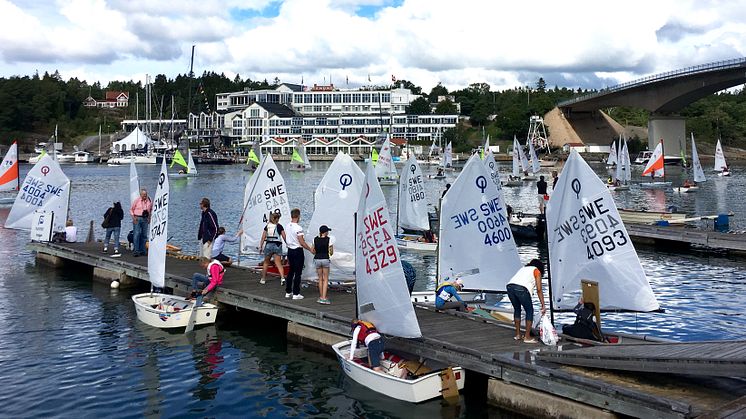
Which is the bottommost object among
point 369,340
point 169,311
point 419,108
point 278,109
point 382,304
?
point 169,311

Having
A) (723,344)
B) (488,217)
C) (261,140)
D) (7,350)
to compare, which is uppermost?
(261,140)

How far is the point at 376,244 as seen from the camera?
15.3 meters

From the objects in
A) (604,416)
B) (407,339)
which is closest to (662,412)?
(604,416)

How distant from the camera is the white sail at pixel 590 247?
50.5 ft

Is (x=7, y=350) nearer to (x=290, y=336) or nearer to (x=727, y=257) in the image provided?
(x=290, y=336)

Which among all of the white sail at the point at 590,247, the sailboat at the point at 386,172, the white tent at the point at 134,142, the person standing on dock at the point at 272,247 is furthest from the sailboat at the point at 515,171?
the white tent at the point at 134,142

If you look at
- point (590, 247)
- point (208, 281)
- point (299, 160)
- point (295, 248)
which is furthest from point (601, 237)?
point (299, 160)

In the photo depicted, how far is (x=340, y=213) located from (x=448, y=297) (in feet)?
15.6

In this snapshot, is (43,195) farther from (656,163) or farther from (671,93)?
(671,93)

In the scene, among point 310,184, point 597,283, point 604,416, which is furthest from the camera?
point 310,184

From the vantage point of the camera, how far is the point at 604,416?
11.9 meters

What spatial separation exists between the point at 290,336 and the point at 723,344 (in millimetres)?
10292

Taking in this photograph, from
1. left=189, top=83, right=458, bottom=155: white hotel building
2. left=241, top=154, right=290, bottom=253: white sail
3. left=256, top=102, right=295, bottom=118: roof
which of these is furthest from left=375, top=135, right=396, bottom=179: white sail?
left=256, top=102, right=295, bottom=118: roof

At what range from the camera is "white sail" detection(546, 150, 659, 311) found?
15.4 metres
